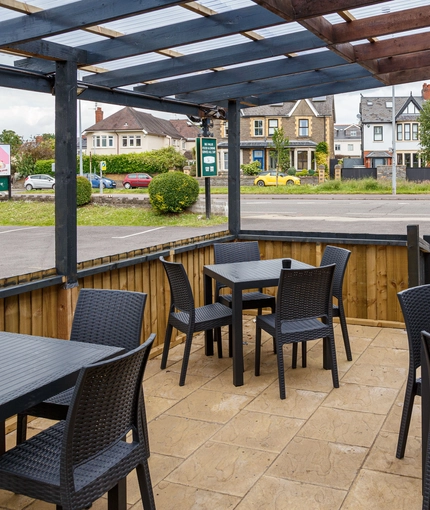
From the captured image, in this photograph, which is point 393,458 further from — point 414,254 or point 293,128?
point 293,128

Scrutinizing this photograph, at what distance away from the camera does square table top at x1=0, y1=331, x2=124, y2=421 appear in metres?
1.99

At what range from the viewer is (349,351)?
4777 mm

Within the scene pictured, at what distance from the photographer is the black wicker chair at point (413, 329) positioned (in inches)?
115

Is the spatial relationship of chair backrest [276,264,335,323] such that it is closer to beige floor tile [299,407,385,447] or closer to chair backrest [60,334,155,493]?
beige floor tile [299,407,385,447]

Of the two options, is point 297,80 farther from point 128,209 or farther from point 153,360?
point 128,209

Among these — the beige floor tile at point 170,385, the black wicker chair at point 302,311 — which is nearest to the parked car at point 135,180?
the beige floor tile at point 170,385

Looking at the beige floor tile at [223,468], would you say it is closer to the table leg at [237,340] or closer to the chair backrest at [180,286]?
the table leg at [237,340]

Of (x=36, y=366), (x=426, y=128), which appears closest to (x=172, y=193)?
(x=36, y=366)

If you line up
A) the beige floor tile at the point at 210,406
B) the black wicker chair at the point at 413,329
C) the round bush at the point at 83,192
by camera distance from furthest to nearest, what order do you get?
1. the round bush at the point at 83,192
2. the beige floor tile at the point at 210,406
3. the black wicker chair at the point at 413,329

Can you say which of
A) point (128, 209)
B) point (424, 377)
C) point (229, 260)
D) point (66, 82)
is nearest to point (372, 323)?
point (229, 260)

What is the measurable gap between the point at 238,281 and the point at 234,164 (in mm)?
2514

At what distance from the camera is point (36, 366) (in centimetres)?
229

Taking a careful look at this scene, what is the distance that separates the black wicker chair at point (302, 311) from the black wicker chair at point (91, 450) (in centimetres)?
191

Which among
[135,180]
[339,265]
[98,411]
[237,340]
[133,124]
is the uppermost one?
[133,124]
